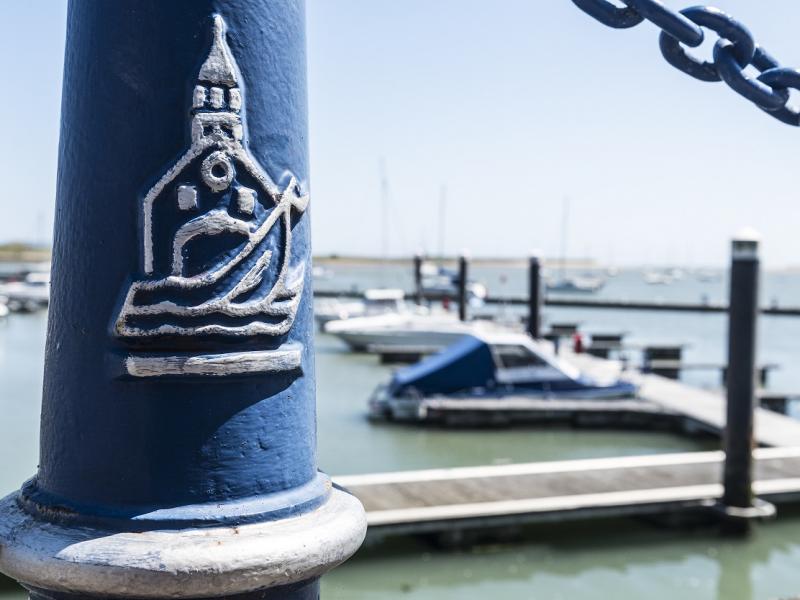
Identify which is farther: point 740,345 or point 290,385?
point 740,345

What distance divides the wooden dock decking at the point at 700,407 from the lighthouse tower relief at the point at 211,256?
1378cm

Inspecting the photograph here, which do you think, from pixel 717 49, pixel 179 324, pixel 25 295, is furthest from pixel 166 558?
pixel 25 295

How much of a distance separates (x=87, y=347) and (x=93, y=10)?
73 centimetres

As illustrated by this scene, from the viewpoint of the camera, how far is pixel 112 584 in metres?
1.71

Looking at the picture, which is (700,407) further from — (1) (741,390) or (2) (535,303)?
(1) (741,390)

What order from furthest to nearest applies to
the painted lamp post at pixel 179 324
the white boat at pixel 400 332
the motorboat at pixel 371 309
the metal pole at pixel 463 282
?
the motorboat at pixel 371 309, the metal pole at pixel 463 282, the white boat at pixel 400 332, the painted lamp post at pixel 179 324

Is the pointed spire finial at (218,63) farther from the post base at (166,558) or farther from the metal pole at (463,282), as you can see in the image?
the metal pole at (463,282)

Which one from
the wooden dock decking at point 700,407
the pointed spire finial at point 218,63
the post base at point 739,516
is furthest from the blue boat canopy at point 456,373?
the pointed spire finial at point 218,63

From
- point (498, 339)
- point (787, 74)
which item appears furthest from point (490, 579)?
point (498, 339)

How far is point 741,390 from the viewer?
441 inches

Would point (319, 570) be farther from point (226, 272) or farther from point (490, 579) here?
point (490, 579)

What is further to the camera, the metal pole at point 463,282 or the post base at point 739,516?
the metal pole at point 463,282

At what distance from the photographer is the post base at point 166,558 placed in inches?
67.1

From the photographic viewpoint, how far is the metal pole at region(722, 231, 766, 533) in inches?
429
